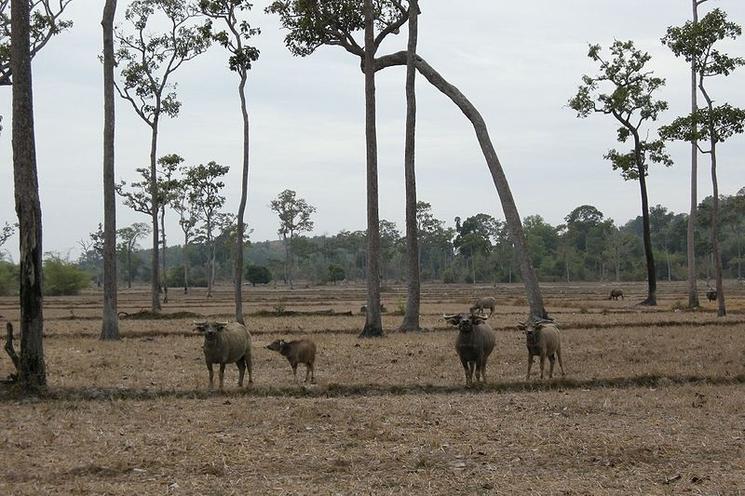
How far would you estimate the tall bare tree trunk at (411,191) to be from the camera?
27891 millimetres

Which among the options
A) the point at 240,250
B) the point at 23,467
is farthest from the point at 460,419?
the point at 240,250

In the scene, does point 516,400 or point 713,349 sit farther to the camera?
point 713,349

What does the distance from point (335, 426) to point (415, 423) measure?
1119 millimetres

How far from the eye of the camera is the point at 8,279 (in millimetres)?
82438

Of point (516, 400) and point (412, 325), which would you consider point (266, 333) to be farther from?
point (516, 400)

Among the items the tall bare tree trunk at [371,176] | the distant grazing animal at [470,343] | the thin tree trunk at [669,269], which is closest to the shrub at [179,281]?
the thin tree trunk at [669,269]

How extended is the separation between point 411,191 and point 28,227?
53.5 ft

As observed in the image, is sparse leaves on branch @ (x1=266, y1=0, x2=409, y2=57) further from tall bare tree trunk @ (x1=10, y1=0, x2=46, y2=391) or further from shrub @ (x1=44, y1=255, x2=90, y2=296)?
shrub @ (x1=44, y1=255, x2=90, y2=296)

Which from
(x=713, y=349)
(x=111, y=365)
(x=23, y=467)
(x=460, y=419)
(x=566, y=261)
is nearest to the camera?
(x=23, y=467)

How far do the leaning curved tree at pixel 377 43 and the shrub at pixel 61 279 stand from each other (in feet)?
194

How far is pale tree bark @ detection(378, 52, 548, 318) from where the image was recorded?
86.2 ft

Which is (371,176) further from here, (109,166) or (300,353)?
(300,353)

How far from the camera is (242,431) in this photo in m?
10.6

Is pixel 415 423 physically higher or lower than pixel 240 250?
lower
